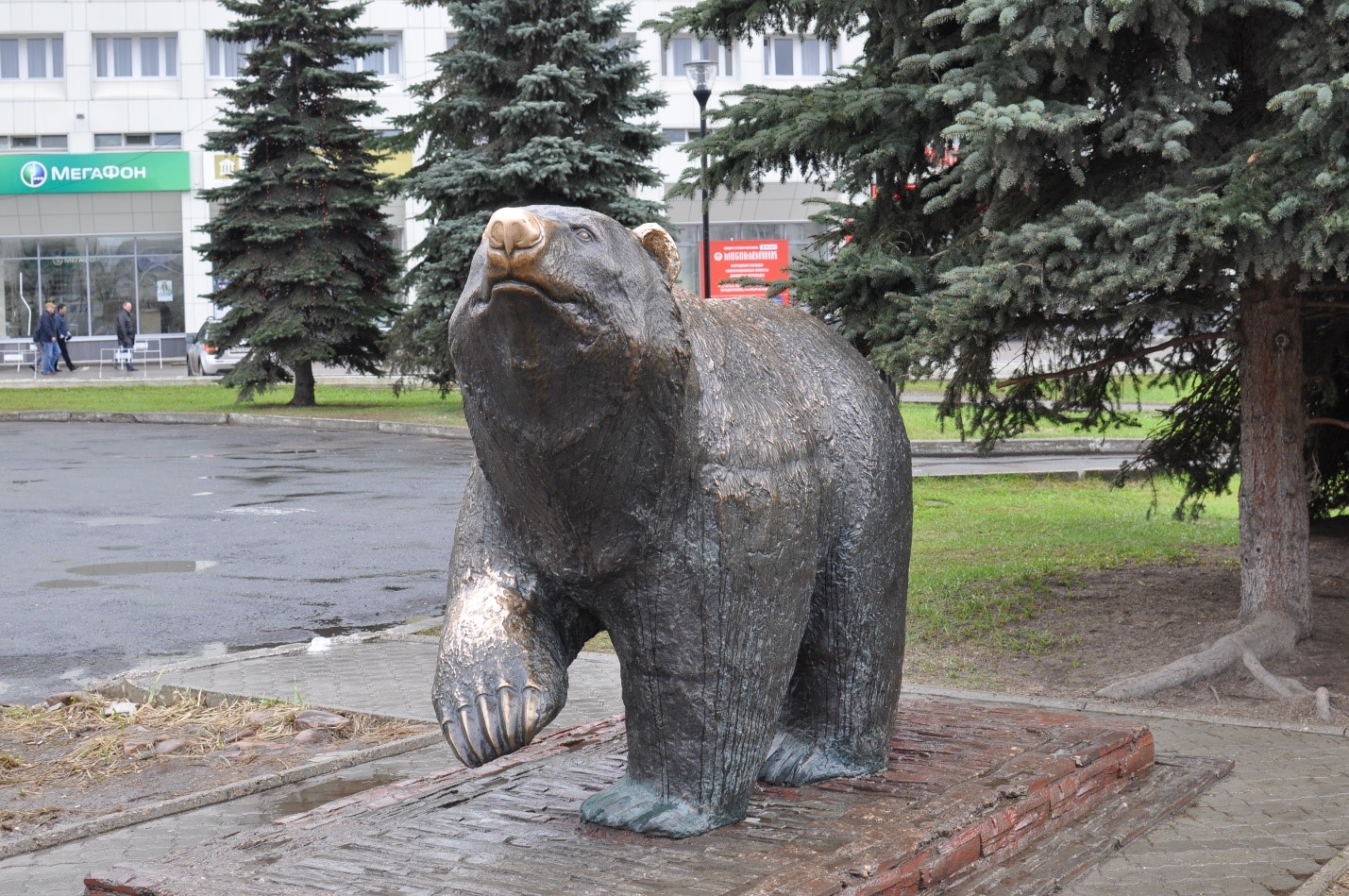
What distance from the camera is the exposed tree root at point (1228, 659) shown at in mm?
7320

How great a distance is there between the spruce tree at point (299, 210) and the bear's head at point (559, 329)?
A: 77.0 feet

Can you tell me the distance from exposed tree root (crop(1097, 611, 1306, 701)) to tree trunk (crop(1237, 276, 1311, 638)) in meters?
0.13

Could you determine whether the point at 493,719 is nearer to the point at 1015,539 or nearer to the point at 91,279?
the point at 1015,539

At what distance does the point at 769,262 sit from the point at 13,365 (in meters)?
26.0

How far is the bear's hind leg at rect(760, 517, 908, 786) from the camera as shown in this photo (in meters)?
4.74

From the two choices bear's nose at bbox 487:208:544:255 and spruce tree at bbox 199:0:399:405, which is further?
spruce tree at bbox 199:0:399:405

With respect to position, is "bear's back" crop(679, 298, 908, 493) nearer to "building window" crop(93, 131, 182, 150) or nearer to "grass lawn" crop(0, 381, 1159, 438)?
"grass lawn" crop(0, 381, 1159, 438)

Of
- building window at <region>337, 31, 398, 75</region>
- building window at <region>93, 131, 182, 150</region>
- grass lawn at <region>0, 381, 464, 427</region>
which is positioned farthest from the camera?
building window at <region>93, 131, 182, 150</region>

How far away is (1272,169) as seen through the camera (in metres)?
6.64

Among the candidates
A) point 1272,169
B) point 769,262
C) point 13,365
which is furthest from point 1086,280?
point 13,365

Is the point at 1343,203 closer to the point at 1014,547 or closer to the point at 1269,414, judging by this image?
the point at 1269,414

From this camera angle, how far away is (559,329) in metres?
3.50

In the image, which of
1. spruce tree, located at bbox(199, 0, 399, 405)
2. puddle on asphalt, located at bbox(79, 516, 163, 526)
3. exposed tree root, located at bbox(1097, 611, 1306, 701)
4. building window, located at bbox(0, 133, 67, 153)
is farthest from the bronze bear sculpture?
building window, located at bbox(0, 133, 67, 153)

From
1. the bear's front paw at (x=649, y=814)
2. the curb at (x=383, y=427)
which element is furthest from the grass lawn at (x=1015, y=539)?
the bear's front paw at (x=649, y=814)
